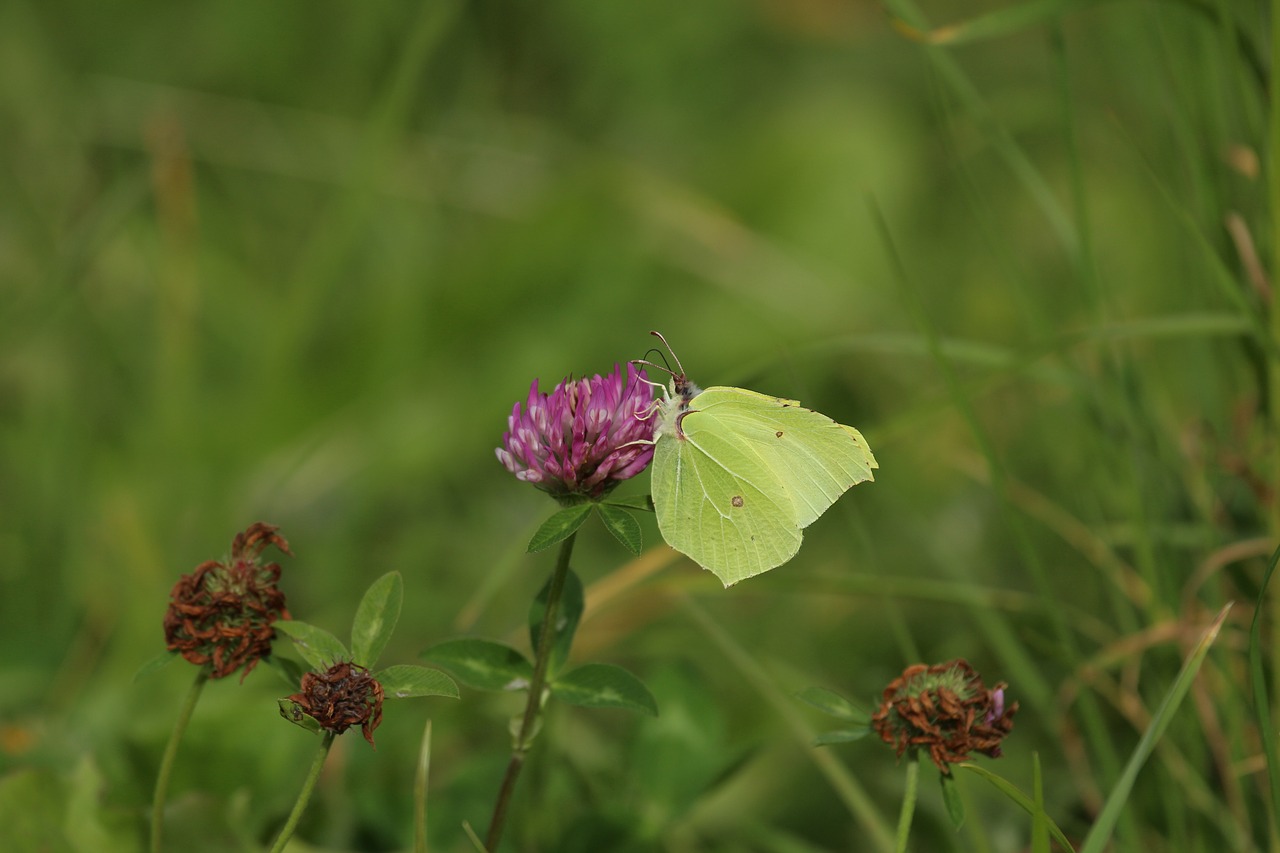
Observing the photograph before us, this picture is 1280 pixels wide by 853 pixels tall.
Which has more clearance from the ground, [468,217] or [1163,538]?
[468,217]

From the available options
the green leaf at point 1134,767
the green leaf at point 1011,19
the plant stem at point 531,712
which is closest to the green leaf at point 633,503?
the plant stem at point 531,712

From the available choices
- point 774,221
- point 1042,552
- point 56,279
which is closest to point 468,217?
point 774,221

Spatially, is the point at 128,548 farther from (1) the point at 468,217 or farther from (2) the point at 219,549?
(1) the point at 468,217

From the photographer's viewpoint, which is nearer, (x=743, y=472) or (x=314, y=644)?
(x=314, y=644)

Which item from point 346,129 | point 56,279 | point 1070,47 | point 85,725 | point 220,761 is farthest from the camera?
point 1070,47

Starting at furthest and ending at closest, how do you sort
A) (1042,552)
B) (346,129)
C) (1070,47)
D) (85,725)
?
1. (1070,47)
2. (346,129)
3. (1042,552)
4. (85,725)

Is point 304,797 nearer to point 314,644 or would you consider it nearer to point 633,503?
point 314,644

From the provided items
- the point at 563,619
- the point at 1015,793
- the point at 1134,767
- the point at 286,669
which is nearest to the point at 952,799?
the point at 1015,793
